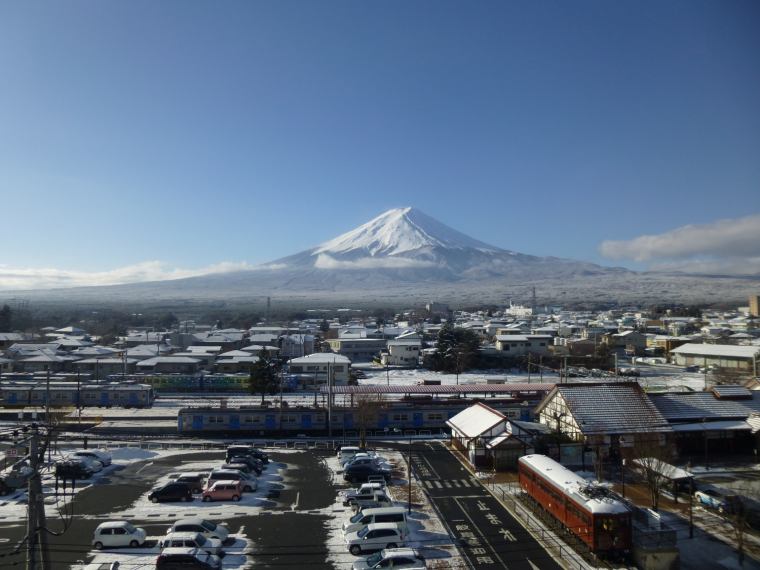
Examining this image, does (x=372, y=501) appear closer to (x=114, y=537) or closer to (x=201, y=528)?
(x=201, y=528)

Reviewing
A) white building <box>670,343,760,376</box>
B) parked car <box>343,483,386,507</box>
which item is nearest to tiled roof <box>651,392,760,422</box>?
parked car <box>343,483,386,507</box>

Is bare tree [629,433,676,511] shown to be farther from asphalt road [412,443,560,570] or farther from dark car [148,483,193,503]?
dark car [148,483,193,503]

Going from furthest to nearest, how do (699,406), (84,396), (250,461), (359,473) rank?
(84,396) < (699,406) < (250,461) < (359,473)

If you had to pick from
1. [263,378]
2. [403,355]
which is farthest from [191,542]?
[403,355]

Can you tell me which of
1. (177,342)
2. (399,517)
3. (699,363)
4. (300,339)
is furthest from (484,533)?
(177,342)

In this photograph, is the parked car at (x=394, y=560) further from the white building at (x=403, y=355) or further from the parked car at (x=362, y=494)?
the white building at (x=403, y=355)

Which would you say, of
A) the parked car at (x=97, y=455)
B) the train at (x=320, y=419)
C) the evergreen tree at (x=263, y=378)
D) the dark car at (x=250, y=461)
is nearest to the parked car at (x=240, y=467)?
the dark car at (x=250, y=461)

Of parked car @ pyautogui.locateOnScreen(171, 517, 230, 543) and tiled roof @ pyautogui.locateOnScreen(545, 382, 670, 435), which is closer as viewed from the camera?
parked car @ pyautogui.locateOnScreen(171, 517, 230, 543)
